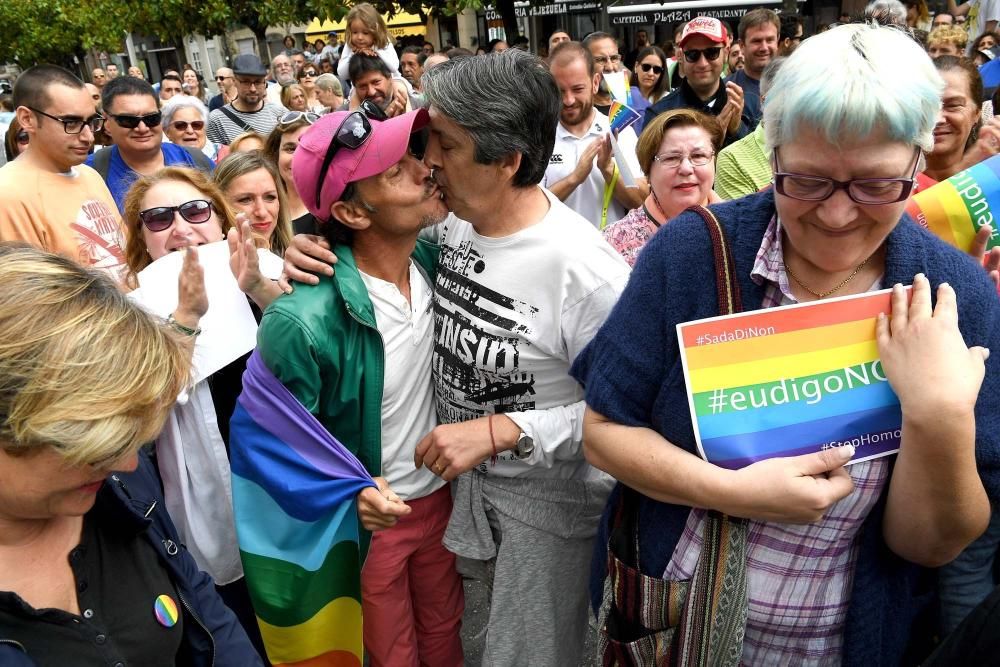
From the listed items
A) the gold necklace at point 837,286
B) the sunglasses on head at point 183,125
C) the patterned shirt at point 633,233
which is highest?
the sunglasses on head at point 183,125

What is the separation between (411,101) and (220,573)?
13.5ft

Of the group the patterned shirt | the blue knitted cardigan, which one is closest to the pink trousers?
the blue knitted cardigan

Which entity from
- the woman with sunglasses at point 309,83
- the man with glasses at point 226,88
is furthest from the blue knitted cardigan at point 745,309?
the man with glasses at point 226,88

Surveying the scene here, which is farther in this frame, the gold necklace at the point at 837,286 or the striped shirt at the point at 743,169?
the striped shirt at the point at 743,169

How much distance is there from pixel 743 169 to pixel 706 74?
1417mm

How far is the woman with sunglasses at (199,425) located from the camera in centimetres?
225

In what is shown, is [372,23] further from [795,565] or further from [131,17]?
[131,17]

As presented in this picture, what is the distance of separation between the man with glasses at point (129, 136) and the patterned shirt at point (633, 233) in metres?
2.89

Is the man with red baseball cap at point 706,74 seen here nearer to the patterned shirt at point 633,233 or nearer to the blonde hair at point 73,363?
the patterned shirt at point 633,233

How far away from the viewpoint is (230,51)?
19844mm

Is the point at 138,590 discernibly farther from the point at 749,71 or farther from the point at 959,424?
the point at 749,71

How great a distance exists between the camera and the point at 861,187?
1183mm

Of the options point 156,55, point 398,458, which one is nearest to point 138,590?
point 398,458

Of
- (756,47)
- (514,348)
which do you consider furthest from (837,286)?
(756,47)
